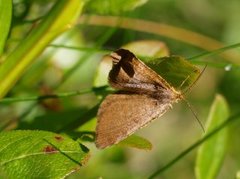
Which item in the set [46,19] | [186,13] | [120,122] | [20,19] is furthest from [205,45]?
[186,13]

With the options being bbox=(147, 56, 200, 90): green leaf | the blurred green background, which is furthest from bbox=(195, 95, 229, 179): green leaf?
the blurred green background

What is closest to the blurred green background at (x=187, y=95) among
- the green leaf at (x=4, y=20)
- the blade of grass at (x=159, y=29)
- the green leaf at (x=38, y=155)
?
the blade of grass at (x=159, y=29)

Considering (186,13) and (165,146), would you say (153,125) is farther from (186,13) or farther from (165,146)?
(186,13)

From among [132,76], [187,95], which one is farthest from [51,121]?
[187,95]

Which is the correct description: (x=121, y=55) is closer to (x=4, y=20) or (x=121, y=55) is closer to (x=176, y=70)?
(x=176, y=70)

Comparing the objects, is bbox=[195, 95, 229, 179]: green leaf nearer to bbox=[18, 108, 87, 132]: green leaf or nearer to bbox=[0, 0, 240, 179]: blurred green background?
bbox=[18, 108, 87, 132]: green leaf

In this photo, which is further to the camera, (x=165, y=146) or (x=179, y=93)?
(x=165, y=146)
